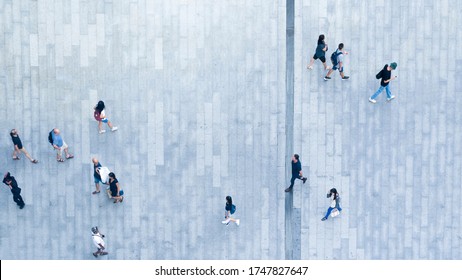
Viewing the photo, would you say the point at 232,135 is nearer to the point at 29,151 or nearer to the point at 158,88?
the point at 158,88

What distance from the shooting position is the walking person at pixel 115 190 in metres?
15.4

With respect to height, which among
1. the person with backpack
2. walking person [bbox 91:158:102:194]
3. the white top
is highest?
the person with backpack

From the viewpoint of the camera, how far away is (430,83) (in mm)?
16672

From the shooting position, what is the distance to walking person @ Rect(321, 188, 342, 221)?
15.7 metres

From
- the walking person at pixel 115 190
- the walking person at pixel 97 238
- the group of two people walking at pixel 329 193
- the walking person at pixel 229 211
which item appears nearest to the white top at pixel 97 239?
the walking person at pixel 97 238

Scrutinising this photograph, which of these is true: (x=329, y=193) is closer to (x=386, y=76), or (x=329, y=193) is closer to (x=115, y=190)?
(x=386, y=76)

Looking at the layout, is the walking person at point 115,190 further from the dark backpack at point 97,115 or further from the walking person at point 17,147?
the walking person at point 17,147

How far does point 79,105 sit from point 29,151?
2041 mm

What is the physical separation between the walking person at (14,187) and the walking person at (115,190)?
8.56 feet

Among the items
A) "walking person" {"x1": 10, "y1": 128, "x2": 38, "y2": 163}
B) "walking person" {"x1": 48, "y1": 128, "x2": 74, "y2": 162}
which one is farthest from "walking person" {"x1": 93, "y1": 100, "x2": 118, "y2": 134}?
"walking person" {"x1": 10, "y1": 128, "x2": 38, "y2": 163}

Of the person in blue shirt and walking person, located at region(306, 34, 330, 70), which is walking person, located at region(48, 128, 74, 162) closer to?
the person in blue shirt

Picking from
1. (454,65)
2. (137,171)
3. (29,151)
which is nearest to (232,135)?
(137,171)

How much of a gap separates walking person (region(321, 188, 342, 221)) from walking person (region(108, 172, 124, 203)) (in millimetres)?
6123

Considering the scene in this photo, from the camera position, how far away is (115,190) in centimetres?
1565
